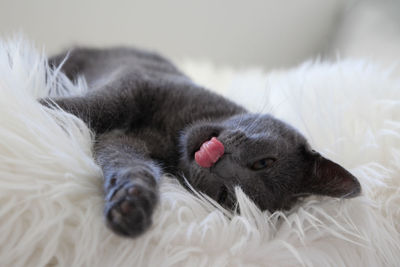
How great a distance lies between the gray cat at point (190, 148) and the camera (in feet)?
1.98

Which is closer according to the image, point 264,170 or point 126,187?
point 126,187

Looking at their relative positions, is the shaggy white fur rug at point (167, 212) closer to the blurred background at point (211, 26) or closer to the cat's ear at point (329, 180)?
the cat's ear at point (329, 180)

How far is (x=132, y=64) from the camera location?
1025 mm

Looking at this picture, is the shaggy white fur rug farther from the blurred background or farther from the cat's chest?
the blurred background

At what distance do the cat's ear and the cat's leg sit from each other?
301 millimetres

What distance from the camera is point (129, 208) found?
48cm

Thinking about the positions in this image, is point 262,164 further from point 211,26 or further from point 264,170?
point 211,26

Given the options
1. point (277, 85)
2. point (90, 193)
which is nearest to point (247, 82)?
point (277, 85)

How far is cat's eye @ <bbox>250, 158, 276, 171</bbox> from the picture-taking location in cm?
68

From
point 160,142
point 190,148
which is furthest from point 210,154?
point 160,142

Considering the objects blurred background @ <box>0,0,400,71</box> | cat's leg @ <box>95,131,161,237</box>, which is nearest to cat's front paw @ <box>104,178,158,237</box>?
cat's leg @ <box>95,131,161,237</box>

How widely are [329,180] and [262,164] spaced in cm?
12

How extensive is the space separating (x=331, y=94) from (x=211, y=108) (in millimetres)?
314

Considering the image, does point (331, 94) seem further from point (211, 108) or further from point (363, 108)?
point (211, 108)
